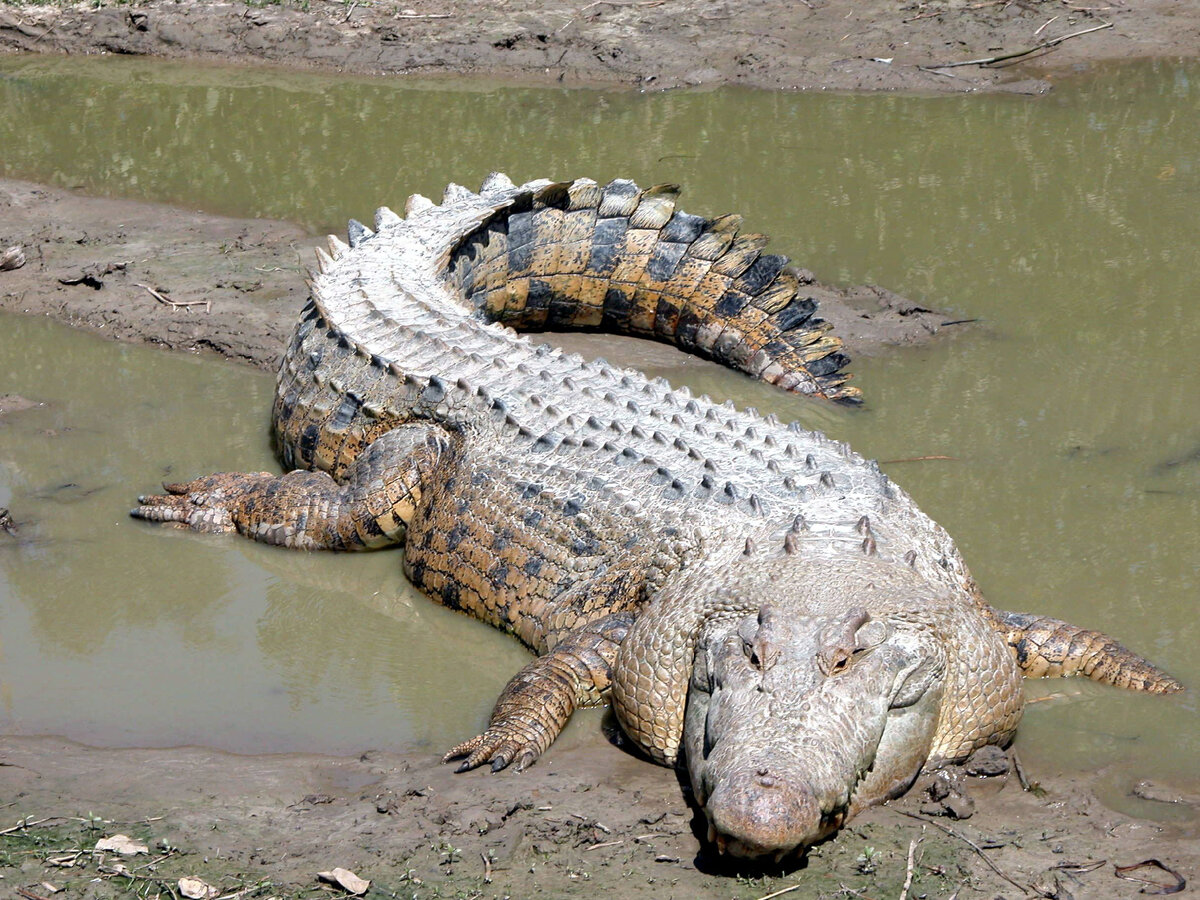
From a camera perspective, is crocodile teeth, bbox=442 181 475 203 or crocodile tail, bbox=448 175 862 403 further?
crocodile teeth, bbox=442 181 475 203

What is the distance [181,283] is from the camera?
802 centimetres

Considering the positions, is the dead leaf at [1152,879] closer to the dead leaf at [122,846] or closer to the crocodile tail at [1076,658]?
the crocodile tail at [1076,658]

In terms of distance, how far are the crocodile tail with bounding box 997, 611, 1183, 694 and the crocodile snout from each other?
1.43 m

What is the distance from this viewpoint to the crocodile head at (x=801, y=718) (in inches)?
127

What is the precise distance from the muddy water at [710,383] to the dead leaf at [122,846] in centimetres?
79

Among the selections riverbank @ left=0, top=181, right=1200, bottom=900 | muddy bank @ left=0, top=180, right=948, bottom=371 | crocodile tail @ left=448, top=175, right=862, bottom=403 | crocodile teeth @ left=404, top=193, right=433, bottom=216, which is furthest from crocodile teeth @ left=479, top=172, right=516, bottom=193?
riverbank @ left=0, top=181, right=1200, bottom=900

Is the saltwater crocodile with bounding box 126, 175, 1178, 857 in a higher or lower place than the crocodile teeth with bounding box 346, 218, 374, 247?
lower

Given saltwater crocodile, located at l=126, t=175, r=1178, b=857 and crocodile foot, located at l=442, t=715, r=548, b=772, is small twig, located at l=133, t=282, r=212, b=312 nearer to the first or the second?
saltwater crocodile, located at l=126, t=175, r=1178, b=857

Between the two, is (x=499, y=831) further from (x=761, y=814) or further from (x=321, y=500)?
(x=321, y=500)

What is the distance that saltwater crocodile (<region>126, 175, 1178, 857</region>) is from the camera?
3627 millimetres

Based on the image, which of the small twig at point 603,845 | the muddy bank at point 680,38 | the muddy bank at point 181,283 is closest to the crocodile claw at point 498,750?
the small twig at point 603,845

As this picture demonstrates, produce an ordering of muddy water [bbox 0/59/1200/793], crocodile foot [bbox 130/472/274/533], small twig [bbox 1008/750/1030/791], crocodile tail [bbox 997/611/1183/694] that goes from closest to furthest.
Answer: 1. small twig [bbox 1008/750/1030/791]
2. crocodile tail [bbox 997/611/1183/694]
3. muddy water [bbox 0/59/1200/793]
4. crocodile foot [bbox 130/472/274/533]

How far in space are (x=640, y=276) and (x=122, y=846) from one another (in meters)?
4.35

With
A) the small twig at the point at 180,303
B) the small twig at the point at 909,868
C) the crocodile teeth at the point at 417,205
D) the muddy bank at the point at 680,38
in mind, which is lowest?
the small twig at the point at 909,868
